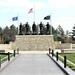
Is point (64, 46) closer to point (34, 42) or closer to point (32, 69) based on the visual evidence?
point (34, 42)

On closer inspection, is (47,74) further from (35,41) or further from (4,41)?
(4,41)

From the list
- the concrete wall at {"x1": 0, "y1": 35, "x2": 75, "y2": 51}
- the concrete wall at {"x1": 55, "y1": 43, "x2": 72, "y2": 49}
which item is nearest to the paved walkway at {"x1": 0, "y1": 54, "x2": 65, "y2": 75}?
the concrete wall at {"x1": 0, "y1": 35, "x2": 75, "y2": 51}

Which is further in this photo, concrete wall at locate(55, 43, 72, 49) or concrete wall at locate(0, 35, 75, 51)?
concrete wall at locate(55, 43, 72, 49)

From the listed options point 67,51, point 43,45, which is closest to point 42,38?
point 43,45

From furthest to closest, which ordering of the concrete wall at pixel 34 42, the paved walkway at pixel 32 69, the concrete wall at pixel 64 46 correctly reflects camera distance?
the concrete wall at pixel 64 46 < the concrete wall at pixel 34 42 < the paved walkway at pixel 32 69

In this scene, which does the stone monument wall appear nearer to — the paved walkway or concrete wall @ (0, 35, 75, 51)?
concrete wall @ (0, 35, 75, 51)

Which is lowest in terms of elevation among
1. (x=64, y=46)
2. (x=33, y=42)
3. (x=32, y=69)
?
(x=64, y=46)

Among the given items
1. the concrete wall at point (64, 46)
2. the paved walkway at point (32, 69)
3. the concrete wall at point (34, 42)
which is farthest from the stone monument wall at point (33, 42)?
the paved walkway at point (32, 69)

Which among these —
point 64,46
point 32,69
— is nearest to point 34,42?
point 64,46

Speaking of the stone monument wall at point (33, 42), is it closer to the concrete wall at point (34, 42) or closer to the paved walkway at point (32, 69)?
the concrete wall at point (34, 42)

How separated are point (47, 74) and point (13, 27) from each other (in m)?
121

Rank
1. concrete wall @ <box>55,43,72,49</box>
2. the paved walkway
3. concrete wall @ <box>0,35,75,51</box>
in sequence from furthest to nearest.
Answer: concrete wall @ <box>55,43,72,49</box>
concrete wall @ <box>0,35,75,51</box>
the paved walkway

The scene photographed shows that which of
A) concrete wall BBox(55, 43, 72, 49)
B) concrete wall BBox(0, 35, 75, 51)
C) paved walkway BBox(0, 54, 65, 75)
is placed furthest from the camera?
concrete wall BBox(55, 43, 72, 49)

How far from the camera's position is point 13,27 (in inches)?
5285
